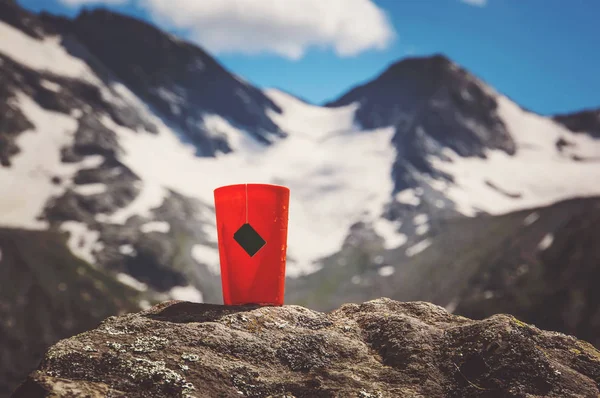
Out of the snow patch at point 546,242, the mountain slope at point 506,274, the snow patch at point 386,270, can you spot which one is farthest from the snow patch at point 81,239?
the snow patch at point 546,242

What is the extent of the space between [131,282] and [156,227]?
29.2 meters

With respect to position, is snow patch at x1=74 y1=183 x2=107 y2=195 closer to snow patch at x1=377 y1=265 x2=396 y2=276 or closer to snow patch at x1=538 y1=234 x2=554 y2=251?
snow patch at x1=377 y1=265 x2=396 y2=276

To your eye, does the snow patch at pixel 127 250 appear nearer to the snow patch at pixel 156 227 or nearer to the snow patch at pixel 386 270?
the snow patch at pixel 156 227

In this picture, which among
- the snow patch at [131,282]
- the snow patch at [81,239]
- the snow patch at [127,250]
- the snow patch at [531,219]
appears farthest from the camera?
the snow patch at [127,250]

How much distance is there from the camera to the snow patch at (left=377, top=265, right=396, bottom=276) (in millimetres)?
187875

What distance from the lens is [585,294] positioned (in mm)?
129625

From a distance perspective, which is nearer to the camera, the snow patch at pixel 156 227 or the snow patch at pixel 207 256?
the snow patch at pixel 207 256

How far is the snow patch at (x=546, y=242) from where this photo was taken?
153125 mm

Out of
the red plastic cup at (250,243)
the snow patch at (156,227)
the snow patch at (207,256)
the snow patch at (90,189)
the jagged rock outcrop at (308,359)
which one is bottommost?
the jagged rock outcrop at (308,359)

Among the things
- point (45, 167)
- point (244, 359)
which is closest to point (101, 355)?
point (244, 359)

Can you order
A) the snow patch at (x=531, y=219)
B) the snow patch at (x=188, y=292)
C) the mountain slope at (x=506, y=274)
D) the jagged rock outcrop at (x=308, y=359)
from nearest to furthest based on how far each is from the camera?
1. the jagged rock outcrop at (x=308, y=359)
2. the mountain slope at (x=506, y=274)
3. the snow patch at (x=188, y=292)
4. the snow patch at (x=531, y=219)

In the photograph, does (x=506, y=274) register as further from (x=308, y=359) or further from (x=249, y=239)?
(x=308, y=359)

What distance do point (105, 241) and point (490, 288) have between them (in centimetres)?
11441

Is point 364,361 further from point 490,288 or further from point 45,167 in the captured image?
point 45,167
